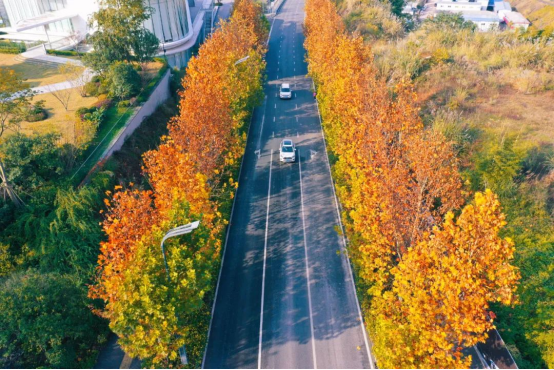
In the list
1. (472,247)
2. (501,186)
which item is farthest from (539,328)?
(501,186)

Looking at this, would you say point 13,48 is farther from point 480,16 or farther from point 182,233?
point 480,16

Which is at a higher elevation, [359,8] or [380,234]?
[359,8]

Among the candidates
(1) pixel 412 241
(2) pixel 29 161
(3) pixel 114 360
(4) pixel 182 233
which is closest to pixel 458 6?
(1) pixel 412 241

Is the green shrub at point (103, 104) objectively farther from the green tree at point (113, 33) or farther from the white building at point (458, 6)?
the white building at point (458, 6)

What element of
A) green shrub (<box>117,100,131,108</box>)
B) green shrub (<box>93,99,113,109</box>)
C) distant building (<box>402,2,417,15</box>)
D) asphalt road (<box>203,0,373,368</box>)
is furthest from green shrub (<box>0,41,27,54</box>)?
distant building (<box>402,2,417,15</box>)

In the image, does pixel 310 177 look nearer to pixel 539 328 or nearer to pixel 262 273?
pixel 262 273

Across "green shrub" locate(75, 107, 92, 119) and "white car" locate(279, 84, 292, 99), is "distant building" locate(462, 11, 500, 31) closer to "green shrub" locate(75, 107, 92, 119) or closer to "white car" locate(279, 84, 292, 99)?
"white car" locate(279, 84, 292, 99)

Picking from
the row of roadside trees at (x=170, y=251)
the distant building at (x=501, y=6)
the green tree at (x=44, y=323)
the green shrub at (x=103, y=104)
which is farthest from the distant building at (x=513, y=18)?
the green tree at (x=44, y=323)
